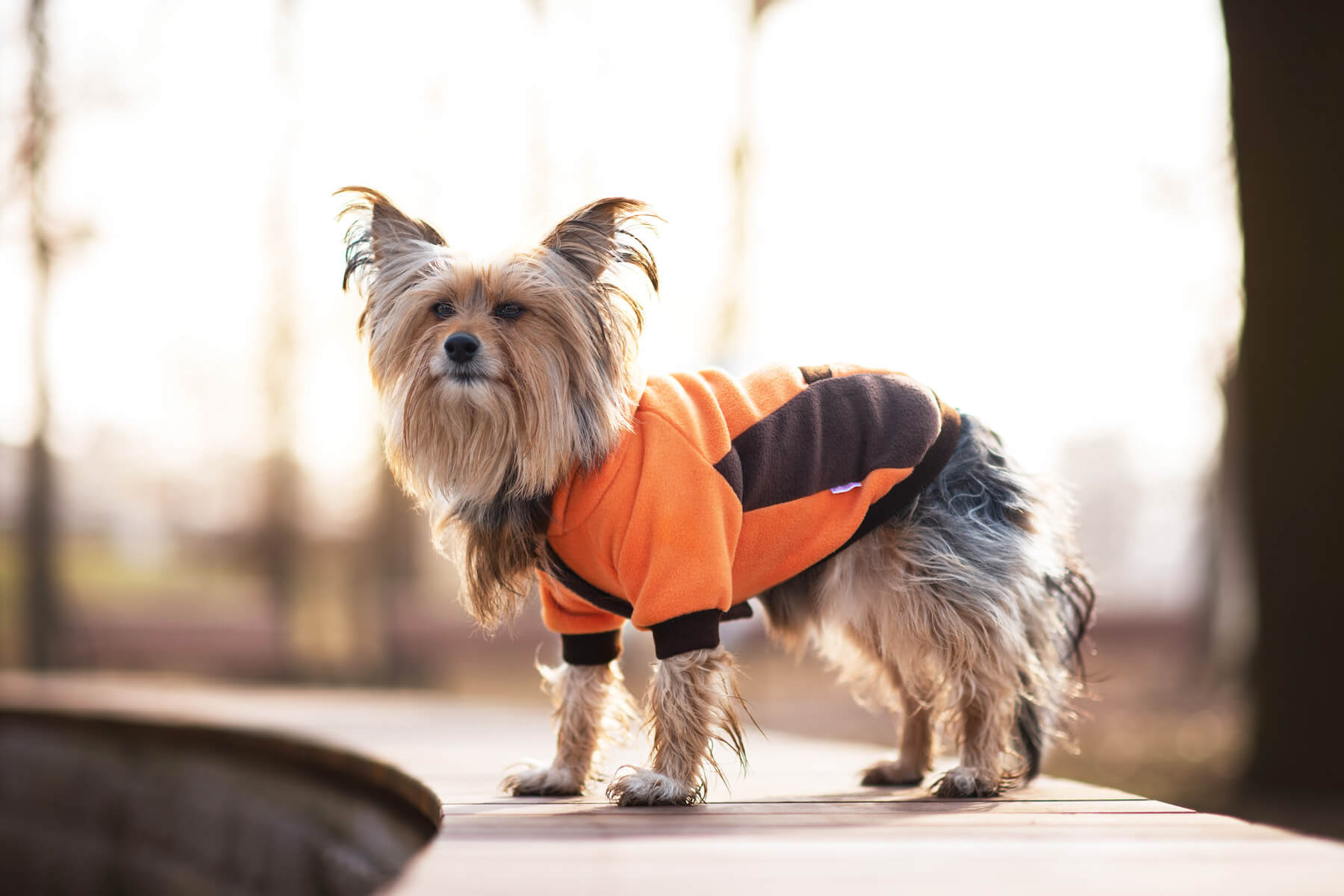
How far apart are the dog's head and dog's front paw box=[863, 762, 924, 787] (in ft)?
4.46

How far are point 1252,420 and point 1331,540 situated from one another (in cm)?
72

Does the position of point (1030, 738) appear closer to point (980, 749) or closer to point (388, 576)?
point (980, 749)

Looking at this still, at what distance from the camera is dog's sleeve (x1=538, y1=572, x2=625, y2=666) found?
3.17 m

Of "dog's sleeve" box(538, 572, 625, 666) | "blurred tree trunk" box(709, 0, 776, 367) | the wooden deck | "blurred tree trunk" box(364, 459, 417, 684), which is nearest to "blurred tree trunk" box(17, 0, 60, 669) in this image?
"blurred tree trunk" box(364, 459, 417, 684)

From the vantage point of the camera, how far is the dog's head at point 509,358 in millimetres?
2863

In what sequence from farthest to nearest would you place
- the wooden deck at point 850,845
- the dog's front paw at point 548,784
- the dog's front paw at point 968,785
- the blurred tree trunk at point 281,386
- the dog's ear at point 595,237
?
the blurred tree trunk at point 281,386 < the dog's front paw at point 548,784 < the dog's front paw at point 968,785 < the dog's ear at point 595,237 < the wooden deck at point 850,845

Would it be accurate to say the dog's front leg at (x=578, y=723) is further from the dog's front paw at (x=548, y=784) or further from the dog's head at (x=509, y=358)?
the dog's head at (x=509, y=358)

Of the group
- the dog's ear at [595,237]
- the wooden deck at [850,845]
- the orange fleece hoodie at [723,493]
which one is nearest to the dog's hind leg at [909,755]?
the wooden deck at [850,845]

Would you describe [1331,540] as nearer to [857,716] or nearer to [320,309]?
[857,716]

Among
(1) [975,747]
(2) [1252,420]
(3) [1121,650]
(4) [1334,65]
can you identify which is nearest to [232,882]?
(1) [975,747]

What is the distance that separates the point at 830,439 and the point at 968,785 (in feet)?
3.34

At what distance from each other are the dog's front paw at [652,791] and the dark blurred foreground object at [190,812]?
2.00 feet

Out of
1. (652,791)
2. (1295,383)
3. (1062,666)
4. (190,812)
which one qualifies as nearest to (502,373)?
(652,791)

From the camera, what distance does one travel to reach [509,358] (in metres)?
2.87
